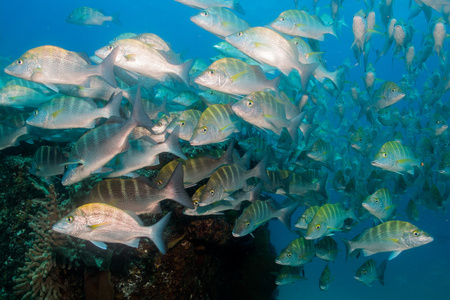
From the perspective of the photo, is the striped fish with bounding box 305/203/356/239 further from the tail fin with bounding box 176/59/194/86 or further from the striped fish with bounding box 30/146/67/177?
the striped fish with bounding box 30/146/67/177

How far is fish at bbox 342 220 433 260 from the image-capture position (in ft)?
12.6

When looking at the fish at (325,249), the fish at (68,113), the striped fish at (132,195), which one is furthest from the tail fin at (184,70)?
the fish at (325,249)

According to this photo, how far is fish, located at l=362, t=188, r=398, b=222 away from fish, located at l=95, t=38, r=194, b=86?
12.5 feet

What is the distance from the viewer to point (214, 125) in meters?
3.48

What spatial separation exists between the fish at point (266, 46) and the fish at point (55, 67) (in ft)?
5.53

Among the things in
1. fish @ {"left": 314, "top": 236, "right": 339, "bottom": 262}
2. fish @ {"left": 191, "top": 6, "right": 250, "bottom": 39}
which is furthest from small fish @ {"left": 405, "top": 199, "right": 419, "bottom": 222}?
fish @ {"left": 191, "top": 6, "right": 250, "bottom": 39}

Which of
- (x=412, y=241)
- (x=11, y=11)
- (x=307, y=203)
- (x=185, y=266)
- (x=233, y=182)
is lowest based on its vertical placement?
(x=11, y=11)

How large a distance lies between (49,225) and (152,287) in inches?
62.0

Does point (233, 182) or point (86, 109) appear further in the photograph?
point (233, 182)

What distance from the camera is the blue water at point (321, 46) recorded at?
2417 cm

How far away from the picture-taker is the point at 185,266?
3.94m

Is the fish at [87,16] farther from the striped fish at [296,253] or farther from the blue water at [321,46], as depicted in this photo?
the striped fish at [296,253]

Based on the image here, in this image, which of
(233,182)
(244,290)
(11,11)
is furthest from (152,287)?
(11,11)

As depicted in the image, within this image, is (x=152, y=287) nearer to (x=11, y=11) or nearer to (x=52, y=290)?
(x=52, y=290)
